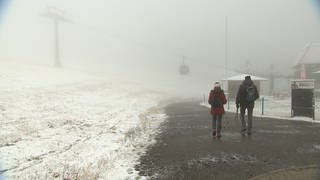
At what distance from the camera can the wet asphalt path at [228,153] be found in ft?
27.3

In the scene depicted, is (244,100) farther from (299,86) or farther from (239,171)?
(299,86)

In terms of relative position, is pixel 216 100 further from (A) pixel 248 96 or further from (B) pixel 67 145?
(B) pixel 67 145

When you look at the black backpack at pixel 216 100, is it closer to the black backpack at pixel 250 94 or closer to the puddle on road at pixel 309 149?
the black backpack at pixel 250 94

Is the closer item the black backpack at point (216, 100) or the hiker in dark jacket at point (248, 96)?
the black backpack at point (216, 100)

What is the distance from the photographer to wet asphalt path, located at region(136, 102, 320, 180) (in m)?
8.32

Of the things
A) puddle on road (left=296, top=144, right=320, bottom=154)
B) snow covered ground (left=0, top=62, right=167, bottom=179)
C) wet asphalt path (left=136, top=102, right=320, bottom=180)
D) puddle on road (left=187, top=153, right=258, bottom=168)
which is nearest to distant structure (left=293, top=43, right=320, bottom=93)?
snow covered ground (left=0, top=62, right=167, bottom=179)

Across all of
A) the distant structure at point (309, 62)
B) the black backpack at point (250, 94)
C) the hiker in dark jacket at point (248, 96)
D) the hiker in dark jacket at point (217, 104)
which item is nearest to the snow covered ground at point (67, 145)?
the hiker in dark jacket at point (217, 104)

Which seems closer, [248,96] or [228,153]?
[228,153]

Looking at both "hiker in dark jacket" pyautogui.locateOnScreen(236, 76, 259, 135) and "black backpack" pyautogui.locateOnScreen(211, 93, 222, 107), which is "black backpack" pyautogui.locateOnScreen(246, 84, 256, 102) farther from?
"black backpack" pyautogui.locateOnScreen(211, 93, 222, 107)

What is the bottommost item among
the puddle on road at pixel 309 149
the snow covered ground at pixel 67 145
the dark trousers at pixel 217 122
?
the snow covered ground at pixel 67 145

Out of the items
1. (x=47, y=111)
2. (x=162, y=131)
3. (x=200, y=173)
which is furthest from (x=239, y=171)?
(x=47, y=111)

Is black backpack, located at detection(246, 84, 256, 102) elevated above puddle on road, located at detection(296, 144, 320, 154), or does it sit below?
above

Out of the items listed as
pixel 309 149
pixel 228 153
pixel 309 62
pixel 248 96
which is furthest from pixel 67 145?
pixel 309 62

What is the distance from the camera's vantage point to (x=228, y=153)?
1024 cm
